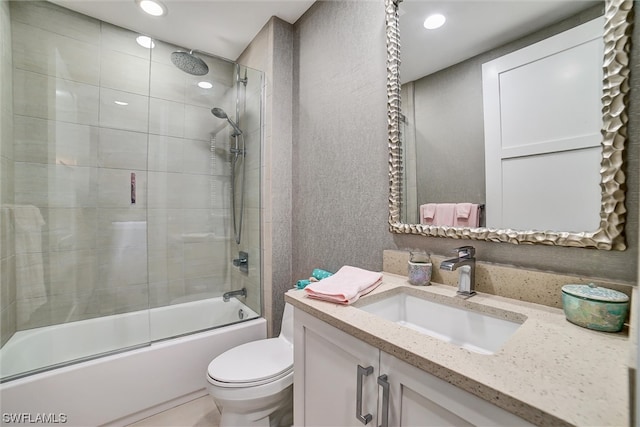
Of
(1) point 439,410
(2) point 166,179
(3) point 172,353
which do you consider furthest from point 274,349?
(2) point 166,179

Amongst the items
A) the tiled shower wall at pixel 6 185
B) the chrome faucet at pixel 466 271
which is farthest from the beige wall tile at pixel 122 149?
the chrome faucet at pixel 466 271

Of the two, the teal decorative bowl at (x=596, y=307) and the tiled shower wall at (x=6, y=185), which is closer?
the teal decorative bowl at (x=596, y=307)

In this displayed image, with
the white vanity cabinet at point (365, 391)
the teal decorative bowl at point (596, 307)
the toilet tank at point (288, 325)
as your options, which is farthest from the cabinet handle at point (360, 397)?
the toilet tank at point (288, 325)

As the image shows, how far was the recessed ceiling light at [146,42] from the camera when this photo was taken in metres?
1.93

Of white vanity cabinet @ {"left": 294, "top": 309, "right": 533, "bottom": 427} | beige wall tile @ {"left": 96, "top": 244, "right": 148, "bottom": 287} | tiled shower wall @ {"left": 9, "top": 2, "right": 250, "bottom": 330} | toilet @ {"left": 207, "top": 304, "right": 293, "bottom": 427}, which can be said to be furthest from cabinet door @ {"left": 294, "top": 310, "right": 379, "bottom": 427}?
beige wall tile @ {"left": 96, "top": 244, "right": 148, "bottom": 287}

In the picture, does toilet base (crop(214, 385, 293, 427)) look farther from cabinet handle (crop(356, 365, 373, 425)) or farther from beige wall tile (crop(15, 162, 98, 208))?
beige wall tile (crop(15, 162, 98, 208))

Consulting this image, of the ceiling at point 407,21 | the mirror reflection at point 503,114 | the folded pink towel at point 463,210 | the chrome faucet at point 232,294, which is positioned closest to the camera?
the mirror reflection at point 503,114

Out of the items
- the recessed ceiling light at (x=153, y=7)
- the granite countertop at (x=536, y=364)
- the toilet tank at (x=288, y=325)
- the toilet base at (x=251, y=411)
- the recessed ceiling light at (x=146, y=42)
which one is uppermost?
the recessed ceiling light at (x=153, y=7)

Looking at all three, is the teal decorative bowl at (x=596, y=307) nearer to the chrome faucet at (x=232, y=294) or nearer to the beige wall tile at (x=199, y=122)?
the chrome faucet at (x=232, y=294)

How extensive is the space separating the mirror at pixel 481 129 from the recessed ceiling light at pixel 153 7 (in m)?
1.57

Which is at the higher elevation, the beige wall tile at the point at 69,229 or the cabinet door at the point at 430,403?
the beige wall tile at the point at 69,229

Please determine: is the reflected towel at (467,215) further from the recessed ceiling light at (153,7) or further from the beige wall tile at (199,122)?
the recessed ceiling light at (153,7)

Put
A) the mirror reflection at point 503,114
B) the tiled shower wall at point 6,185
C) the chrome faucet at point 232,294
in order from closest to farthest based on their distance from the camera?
the mirror reflection at point 503,114, the tiled shower wall at point 6,185, the chrome faucet at point 232,294

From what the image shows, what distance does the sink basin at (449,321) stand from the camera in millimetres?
821
